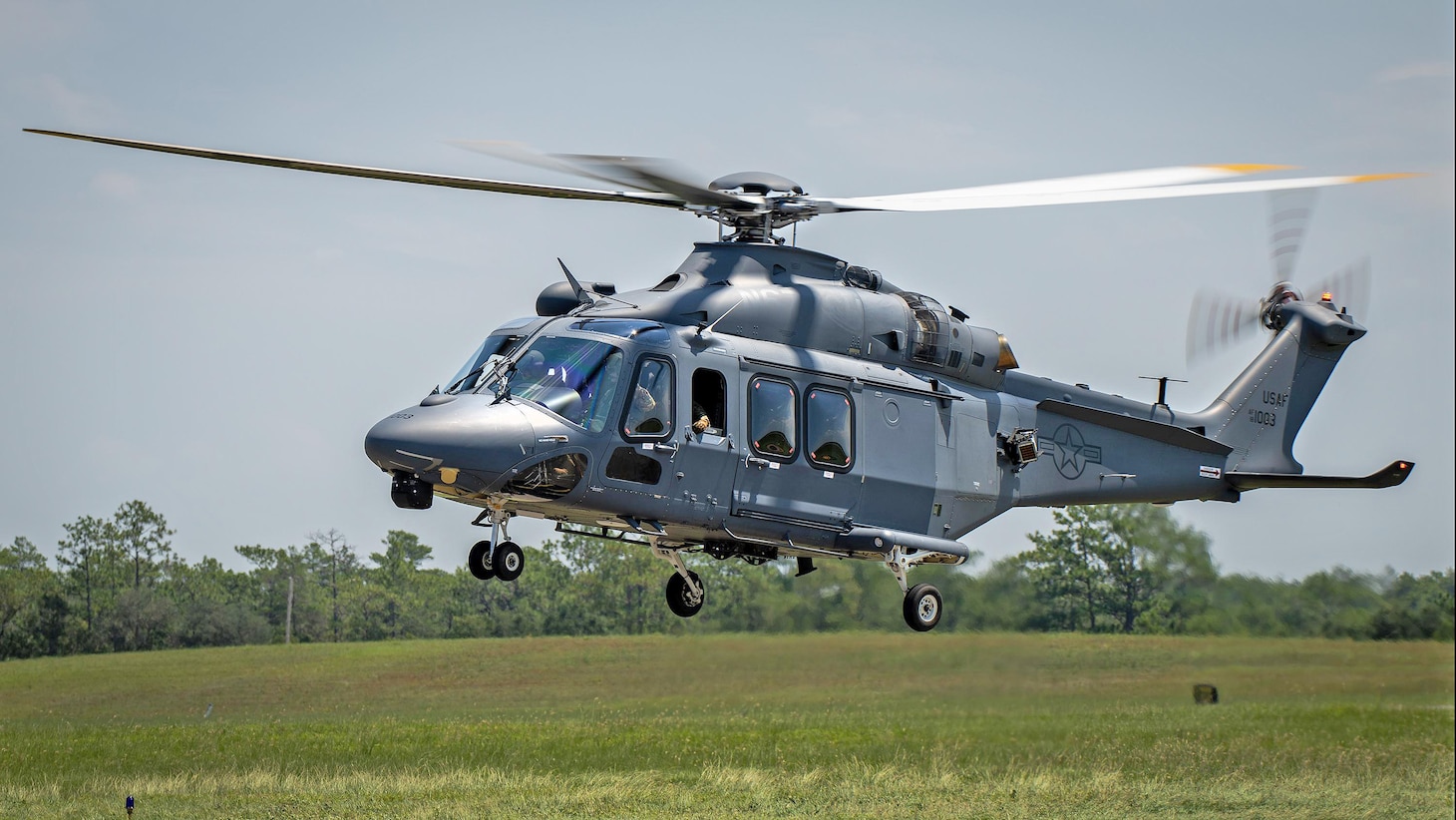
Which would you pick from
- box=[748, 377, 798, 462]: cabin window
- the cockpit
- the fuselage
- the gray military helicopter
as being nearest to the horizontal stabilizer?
the gray military helicopter

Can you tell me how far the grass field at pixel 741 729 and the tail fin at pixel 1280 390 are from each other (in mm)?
5167

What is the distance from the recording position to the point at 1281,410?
1856cm

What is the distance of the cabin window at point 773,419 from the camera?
13.7m

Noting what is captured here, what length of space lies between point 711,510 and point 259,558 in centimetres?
1656

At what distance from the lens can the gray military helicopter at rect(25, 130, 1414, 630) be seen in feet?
41.0

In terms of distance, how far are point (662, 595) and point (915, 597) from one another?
16.9 metres

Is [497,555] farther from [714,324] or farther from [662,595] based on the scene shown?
[662,595]

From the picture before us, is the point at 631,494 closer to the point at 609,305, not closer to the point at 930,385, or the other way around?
the point at 609,305

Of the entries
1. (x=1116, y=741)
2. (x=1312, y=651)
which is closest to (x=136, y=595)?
(x=1116, y=741)

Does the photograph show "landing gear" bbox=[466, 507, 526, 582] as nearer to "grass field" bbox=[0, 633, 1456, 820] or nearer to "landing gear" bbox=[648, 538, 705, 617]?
"landing gear" bbox=[648, 538, 705, 617]

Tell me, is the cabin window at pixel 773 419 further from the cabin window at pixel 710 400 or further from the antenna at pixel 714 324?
the antenna at pixel 714 324

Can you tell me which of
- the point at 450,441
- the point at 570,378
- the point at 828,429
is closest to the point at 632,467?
the point at 570,378

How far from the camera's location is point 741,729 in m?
26.6

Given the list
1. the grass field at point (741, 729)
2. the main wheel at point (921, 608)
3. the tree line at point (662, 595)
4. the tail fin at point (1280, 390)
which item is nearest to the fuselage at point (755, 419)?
the main wheel at point (921, 608)
